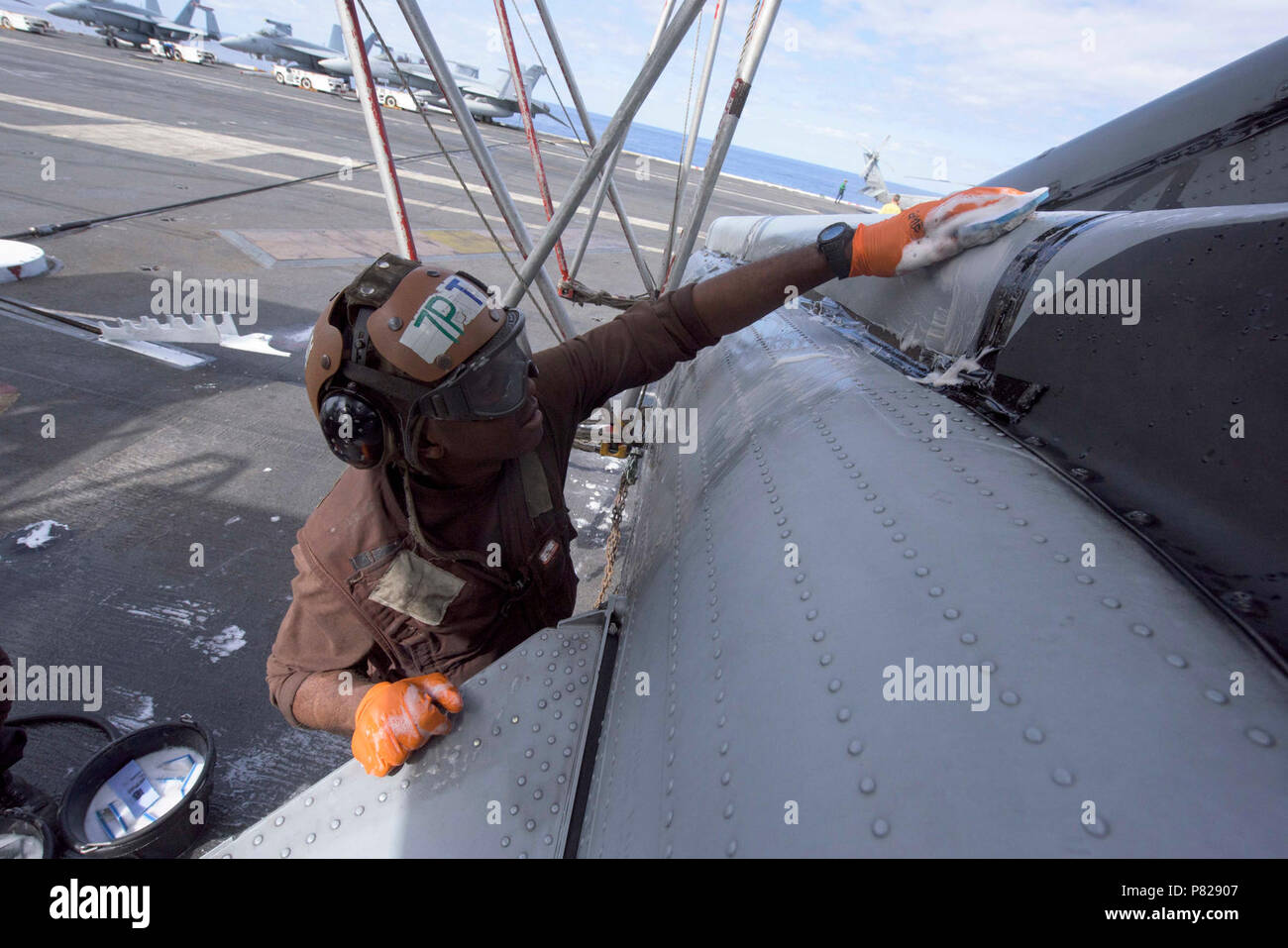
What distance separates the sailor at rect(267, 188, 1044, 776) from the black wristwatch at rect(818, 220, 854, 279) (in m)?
0.25

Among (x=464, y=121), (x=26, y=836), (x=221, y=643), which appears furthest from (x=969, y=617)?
(x=221, y=643)

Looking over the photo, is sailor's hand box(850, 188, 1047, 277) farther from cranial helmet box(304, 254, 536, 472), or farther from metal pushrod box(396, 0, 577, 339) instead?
cranial helmet box(304, 254, 536, 472)

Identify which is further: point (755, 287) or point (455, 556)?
point (755, 287)

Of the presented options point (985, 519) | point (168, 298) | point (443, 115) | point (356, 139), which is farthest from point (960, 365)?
point (443, 115)

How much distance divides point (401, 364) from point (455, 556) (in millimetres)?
585

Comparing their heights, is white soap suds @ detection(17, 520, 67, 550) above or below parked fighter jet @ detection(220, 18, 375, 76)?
below

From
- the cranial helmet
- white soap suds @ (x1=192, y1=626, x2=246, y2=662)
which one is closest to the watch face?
the cranial helmet

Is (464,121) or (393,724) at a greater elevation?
(464,121)

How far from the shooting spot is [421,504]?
194 centimetres

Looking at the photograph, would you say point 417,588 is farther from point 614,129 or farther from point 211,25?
point 211,25

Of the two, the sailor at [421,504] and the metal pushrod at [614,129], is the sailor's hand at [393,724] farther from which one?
the metal pushrod at [614,129]

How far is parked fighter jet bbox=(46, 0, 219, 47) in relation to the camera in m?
44.4

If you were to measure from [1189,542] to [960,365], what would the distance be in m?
1.02

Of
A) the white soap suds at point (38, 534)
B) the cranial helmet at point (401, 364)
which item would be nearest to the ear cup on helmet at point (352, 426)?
the cranial helmet at point (401, 364)
